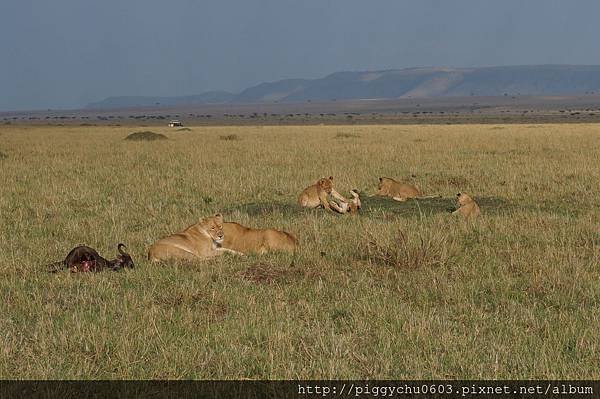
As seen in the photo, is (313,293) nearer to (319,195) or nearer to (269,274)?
(269,274)

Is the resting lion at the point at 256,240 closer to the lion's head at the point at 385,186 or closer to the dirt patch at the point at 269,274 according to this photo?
the dirt patch at the point at 269,274

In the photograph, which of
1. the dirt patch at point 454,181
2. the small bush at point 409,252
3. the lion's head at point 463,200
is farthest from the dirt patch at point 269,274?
the dirt patch at point 454,181

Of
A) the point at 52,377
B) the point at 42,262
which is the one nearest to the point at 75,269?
the point at 42,262

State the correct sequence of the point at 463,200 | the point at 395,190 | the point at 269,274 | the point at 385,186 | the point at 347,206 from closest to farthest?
the point at 269,274, the point at 463,200, the point at 347,206, the point at 395,190, the point at 385,186

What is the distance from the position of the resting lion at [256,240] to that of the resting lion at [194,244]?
0.22 m

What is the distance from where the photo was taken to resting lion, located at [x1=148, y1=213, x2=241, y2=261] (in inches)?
334

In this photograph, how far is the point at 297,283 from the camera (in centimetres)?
754

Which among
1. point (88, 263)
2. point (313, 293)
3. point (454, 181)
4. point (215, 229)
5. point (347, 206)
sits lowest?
point (454, 181)

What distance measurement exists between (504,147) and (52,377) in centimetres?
2616

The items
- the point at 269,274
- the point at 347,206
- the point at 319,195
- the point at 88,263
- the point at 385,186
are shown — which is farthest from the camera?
the point at 385,186

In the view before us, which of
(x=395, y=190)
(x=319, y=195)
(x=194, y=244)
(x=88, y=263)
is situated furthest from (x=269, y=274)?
(x=395, y=190)

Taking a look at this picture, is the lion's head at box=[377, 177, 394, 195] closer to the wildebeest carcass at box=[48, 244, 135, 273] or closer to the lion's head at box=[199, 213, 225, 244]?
the lion's head at box=[199, 213, 225, 244]

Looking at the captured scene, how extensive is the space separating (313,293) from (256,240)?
2.21 metres

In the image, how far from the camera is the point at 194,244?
347 inches
